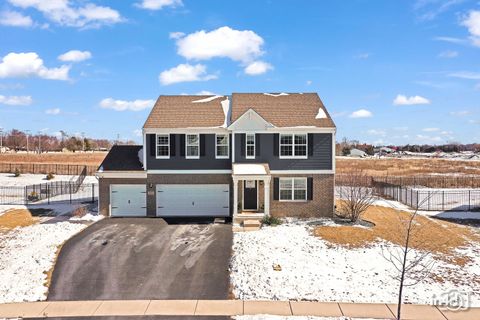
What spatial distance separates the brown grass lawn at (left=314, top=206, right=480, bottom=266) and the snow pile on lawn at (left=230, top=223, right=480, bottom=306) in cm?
70

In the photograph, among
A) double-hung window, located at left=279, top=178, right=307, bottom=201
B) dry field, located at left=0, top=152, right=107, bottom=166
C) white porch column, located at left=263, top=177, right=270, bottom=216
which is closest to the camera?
white porch column, located at left=263, top=177, right=270, bottom=216

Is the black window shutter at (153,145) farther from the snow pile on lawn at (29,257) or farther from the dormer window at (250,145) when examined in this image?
the snow pile on lawn at (29,257)

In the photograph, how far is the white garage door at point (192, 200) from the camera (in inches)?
998

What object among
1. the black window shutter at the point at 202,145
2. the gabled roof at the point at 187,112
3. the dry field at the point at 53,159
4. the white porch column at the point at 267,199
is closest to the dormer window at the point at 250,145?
the gabled roof at the point at 187,112

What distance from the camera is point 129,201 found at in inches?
1002

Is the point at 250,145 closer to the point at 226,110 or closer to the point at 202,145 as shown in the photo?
the point at 202,145

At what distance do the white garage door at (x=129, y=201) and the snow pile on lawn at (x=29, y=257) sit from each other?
9.95 feet

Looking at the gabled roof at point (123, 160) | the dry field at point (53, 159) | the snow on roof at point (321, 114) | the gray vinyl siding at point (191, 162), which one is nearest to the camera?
the gray vinyl siding at point (191, 162)

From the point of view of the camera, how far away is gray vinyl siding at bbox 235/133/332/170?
24562 mm

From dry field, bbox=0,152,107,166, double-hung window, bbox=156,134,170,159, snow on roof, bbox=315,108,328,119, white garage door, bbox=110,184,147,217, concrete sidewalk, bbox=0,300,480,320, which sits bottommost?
concrete sidewalk, bbox=0,300,480,320

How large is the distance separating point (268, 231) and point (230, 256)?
419 cm

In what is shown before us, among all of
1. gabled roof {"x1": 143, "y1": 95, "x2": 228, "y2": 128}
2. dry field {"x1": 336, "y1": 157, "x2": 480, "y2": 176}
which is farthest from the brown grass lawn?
dry field {"x1": 336, "y1": 157, "x2": 480, "y2": 176}

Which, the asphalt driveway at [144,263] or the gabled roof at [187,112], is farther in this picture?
the gabled roof at [187,112]

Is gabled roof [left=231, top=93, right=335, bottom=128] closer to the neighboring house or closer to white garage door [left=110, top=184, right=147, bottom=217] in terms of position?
the neighboring house
